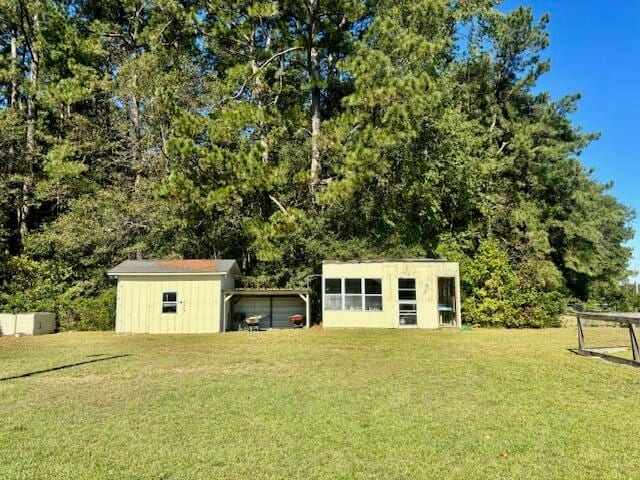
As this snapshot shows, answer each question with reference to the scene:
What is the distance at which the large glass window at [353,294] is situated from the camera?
17.9 m

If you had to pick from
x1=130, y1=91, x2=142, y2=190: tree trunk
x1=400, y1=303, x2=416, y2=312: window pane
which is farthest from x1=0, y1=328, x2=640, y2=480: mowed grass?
x1=130, y1=91, x2=142, y2=190: tree trunk

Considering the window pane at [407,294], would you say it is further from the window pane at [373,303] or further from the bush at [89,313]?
the bush at [89,313]

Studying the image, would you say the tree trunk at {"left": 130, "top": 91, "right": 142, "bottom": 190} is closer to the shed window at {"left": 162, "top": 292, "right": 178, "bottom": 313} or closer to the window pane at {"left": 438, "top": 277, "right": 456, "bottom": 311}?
the shed window at {"left": 162, "top": 292, "right": 178, "bottom": 313}

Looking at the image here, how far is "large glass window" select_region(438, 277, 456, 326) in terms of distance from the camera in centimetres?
1870

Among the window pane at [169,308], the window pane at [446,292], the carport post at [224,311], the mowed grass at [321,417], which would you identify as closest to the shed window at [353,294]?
the window pane at [446,292]

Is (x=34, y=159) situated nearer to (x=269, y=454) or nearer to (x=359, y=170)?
(x=359, y=170)

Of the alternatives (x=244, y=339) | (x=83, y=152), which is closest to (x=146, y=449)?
(x=244, y=339)

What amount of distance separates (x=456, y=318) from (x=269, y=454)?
1489 centimetres

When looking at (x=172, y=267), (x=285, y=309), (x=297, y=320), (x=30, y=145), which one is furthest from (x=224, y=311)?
(x=30, y=145)

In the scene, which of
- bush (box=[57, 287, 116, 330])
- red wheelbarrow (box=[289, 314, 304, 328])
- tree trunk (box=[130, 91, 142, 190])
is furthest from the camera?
tree trunk (box=[130, 91, 142, 190])

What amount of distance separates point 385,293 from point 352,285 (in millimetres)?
1252

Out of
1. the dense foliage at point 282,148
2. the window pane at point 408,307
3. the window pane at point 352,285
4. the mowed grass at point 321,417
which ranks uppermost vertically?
the dense foliage at point 282,148

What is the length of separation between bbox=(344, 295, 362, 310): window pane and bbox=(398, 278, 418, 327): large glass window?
1470 mm

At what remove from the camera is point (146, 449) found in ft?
14.5
